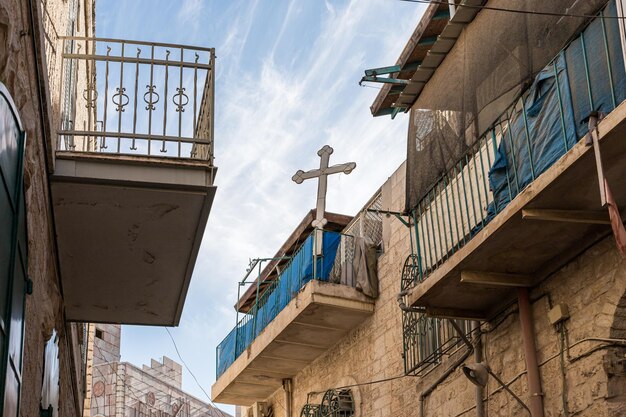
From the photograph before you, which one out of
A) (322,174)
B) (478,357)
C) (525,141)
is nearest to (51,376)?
(478,357)

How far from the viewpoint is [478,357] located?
917cm

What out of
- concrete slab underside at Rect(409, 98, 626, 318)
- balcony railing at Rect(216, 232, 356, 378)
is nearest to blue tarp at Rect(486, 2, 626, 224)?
concrete slab underside at Rect(409, 98, 626, 318)

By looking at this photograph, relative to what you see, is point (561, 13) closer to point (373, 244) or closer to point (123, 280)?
point (123, 280)

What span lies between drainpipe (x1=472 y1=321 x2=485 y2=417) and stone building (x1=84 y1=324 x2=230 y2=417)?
28.0 meters

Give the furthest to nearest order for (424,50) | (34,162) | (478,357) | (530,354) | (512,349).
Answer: (424,50) < (478,357) < (512,349) < (530,354) < (34,162)

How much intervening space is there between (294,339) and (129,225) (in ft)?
23.2

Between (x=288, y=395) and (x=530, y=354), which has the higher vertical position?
(x=288, y=395)

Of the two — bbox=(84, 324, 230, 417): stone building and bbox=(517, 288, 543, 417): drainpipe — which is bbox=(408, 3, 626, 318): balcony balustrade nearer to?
bbox=(517, 288, 543, 417): drainpipe

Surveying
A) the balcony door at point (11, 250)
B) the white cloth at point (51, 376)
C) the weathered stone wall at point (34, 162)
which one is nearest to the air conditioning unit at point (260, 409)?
the white cloth at point (51, 376)

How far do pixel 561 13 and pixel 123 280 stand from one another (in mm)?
4296

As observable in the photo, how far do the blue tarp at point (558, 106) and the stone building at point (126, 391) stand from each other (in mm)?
29769

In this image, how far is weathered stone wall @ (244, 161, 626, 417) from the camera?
23.8 ft

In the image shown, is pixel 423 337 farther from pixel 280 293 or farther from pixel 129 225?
pixel 129 225

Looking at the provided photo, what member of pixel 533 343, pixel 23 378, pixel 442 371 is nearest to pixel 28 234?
pixel 23 378
